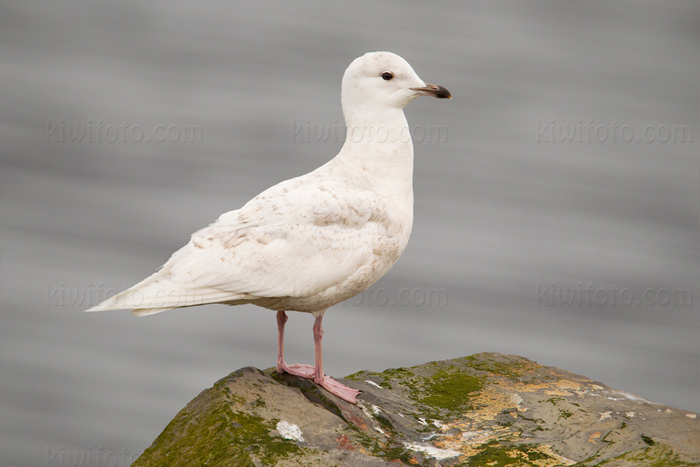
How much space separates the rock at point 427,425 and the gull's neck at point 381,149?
1.64 m

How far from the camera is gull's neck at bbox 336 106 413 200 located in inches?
275

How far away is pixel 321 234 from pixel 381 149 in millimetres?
996

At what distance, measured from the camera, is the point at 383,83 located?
7.04m

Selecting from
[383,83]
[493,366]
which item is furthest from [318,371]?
[383,83]

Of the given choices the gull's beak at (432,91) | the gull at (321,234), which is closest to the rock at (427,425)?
the gull at (321,234)

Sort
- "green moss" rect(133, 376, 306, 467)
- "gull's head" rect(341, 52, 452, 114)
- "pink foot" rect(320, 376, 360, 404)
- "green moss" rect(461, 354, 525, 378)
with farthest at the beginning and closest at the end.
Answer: "green moss" rect(461, 354, 525, 378) < "gull's head" rect(341, 52, 452, 114) < "pink foot" rect(320, 376, 360, 404) < "green moss" rect(133, 376, 306, 467)

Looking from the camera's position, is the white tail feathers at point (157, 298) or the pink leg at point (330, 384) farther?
the pink leg at point (330, 384)

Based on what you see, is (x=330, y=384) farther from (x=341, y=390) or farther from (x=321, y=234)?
(x=321, y=234)

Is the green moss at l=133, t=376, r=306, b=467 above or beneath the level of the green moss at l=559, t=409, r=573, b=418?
above

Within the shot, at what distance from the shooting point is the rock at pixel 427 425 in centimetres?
553

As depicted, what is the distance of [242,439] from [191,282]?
1154 mm

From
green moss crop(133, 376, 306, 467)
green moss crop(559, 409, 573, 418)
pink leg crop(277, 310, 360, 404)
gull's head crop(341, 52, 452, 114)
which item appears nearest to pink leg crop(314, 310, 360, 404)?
pink leg crop(277, 310, 360, 404)

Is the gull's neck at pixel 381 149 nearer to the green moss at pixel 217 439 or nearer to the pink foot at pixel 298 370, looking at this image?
the pink foot at pixel 298 370

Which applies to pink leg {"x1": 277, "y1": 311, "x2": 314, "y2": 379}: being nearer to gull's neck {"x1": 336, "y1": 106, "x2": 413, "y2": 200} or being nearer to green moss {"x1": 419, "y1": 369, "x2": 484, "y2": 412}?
green moss {"x1": 419, "y1": 369, "x2": 484, "y2": 412}
